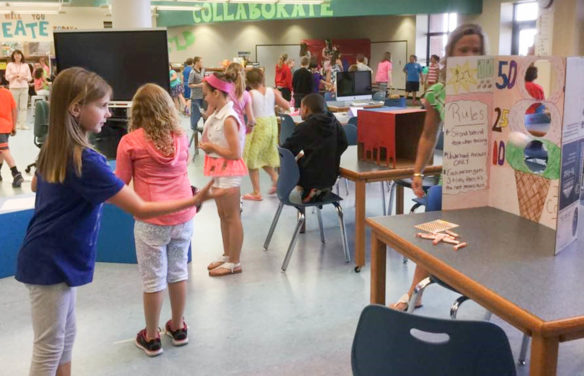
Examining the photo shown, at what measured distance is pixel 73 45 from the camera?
477 centimetres

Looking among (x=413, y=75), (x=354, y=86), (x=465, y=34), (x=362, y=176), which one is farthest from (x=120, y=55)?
(x=413, y=75)

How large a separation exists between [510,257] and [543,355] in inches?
18.4

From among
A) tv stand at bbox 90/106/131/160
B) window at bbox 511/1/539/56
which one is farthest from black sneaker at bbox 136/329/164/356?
window at bbox 511/1/539/56

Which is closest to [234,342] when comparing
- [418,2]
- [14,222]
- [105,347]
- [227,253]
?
[105,347]

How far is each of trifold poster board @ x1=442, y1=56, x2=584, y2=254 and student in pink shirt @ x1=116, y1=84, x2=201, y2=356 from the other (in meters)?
1.22

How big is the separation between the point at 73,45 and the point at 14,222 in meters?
1.64

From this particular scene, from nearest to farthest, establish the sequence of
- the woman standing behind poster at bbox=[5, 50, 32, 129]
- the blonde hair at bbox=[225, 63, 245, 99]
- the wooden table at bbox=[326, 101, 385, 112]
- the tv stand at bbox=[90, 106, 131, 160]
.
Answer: the blonde hair at bbox=[225, 63, 245, 99] → the tv stand at bbox=[90, 106, 131, 160] → the wooden table at bbox=[326, 101, 385, 112] → the woman standing behind poster at bbox=[5, 50, 32, 129]

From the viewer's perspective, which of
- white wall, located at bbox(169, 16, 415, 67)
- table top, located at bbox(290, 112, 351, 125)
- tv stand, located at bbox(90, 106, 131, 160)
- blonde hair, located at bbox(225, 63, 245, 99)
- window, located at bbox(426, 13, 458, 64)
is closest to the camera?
blonde hair, located at bbox(225, 63, 245, 99)

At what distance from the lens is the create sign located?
57.7 feet

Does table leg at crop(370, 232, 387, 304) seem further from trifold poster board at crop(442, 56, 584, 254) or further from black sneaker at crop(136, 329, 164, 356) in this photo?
black sneaker at crop(136, 329, 164, 356)

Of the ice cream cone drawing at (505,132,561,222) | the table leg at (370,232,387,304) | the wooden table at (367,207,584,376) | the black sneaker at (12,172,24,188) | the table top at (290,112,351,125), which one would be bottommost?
the black sneaker at (12,172,24,188)

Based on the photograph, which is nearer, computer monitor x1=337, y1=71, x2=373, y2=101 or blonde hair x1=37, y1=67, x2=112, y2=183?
blonde hair x1=37, y1=67, x2=112, y2=183

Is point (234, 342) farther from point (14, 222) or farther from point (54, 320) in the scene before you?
point (14, 222)

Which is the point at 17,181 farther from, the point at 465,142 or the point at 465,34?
the point at 465,142
